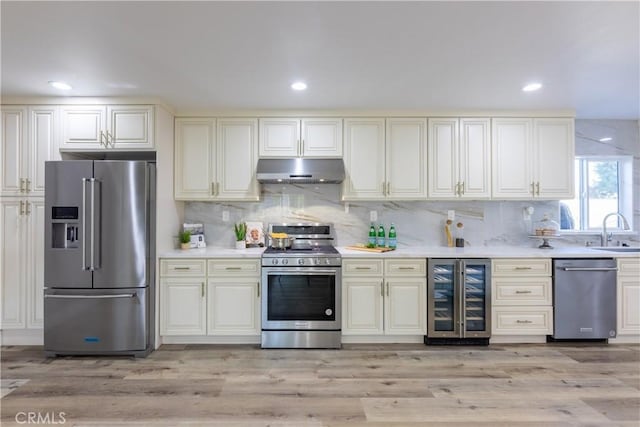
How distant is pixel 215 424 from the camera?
207cm

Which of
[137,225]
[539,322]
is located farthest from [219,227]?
[539,322]

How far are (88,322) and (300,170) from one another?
237 cm

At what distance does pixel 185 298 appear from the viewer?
3.25 metres

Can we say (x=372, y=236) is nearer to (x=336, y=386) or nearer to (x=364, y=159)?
(x=364, y=159)

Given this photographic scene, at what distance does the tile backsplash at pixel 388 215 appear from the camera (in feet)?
12.9

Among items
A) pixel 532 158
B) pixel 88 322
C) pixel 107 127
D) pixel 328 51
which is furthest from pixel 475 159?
pixel 88 322

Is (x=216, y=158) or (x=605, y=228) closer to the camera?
(x=216, y=158)

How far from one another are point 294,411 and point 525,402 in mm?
1581

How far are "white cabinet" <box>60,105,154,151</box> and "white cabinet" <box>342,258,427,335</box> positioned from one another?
2328mm

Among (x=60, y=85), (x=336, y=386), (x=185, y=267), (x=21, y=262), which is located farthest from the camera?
(x=185, y=267)

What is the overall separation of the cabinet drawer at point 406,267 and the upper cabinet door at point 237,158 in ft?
5.23

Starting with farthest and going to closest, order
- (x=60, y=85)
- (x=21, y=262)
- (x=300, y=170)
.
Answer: (x=300, y=170) → (x=21, y=262) → (x=60, y=85)

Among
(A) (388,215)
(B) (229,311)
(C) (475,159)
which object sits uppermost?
(C) (475,159)

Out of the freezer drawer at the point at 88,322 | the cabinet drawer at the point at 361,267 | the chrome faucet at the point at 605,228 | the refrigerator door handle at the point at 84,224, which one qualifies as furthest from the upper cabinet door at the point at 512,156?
the refrigerator door handle at the point at 84,224
